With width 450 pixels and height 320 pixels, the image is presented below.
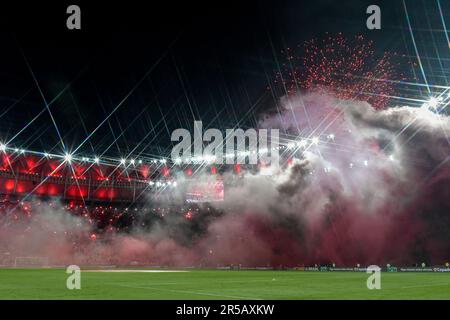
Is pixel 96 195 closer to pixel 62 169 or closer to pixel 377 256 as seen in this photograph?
pixel 62 169

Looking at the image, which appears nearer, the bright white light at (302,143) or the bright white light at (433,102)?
the bright white light at (433,102)

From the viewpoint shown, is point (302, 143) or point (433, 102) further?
point (302, 143)

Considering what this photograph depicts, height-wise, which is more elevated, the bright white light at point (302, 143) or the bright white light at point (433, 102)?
the bright white light at point (302, 143)

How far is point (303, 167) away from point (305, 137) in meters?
4.36

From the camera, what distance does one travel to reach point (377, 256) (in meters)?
50.9

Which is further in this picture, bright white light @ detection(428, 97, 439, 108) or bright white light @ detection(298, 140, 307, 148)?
bright white light @ detection(298, 140, 307, 148)

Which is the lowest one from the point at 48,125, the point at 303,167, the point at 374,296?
the point at 374,296

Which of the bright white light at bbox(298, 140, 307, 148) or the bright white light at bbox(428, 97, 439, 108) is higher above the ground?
the bright white light at bbox(298, 140, 307, 148)

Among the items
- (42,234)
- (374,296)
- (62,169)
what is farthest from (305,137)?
(42,234)

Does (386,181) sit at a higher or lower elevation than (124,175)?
lower

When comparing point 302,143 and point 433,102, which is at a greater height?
point 302,143
